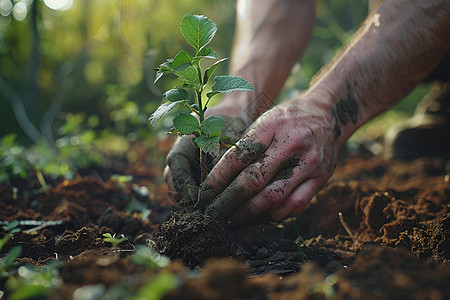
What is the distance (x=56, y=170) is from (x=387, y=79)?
213 cm

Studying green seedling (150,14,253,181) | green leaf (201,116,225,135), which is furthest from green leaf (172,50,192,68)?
green leaf (201,116,225,135)

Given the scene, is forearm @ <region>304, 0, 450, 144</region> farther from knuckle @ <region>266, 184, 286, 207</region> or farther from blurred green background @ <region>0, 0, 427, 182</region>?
blurred green background @ <region>0, 0, 427, 182</region>

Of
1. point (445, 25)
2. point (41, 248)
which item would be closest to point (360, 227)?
point (445, 25)

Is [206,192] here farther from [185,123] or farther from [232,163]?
[185,123]

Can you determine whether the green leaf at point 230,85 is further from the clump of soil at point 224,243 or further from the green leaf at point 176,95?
the clump of soil at point 224,243

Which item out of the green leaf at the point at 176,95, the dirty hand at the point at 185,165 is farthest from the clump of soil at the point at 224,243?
the green leaf at the point at 176,95

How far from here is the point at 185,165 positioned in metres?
1.58

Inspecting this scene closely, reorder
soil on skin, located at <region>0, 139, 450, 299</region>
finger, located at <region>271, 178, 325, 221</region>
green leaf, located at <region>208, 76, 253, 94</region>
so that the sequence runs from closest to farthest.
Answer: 1. soil on skin, located at <region>0, 139, 450, 299</region>
2. green leaf, located at <region>208, 76, 253, 94</region>
3. finger, located at <region>271, 178, 325, 221</region>

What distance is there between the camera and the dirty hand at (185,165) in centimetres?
153

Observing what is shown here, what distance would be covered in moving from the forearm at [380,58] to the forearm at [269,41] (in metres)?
0.52

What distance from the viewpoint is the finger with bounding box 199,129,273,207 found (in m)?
1.39

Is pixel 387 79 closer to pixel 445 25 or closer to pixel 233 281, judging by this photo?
pixel 445 25

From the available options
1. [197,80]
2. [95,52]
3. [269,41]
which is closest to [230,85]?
[197,80]

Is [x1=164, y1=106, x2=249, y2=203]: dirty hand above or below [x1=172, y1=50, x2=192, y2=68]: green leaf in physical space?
below
